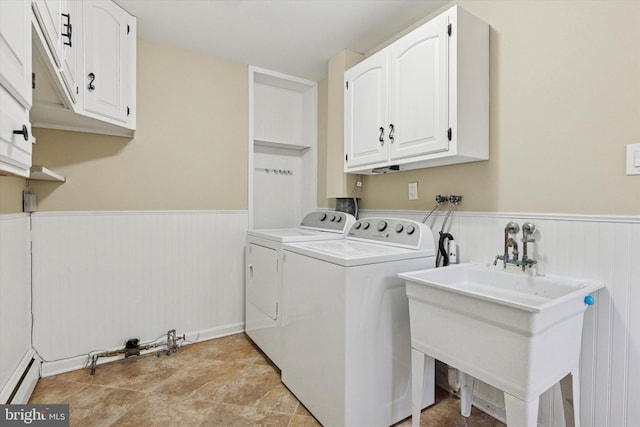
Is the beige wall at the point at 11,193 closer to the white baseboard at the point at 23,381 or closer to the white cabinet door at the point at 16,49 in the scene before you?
the white baseboard at the point at 23,381

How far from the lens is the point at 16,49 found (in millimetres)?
819

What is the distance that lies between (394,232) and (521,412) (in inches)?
38.8

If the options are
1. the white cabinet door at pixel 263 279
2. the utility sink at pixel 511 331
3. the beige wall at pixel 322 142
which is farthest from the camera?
the beige wall at pixel 322 142

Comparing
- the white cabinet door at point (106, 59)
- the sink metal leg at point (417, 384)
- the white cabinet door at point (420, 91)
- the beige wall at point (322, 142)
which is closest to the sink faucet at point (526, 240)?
the white cabinet door at point (420, 91)

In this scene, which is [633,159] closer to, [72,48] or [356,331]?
[356,331]

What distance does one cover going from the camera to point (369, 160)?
204cm

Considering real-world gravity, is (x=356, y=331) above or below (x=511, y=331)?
below

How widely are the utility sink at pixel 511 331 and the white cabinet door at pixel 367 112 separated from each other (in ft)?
3.04

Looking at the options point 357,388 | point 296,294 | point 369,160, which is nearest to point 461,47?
point 369,160

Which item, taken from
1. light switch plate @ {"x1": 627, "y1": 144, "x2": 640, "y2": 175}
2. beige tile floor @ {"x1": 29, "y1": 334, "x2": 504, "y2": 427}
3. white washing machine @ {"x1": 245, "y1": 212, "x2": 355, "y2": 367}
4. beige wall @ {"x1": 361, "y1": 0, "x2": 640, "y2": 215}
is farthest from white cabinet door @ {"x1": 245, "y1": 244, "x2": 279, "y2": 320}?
light switch plate @ {"x1": 627, "y1": 144, "x2": 640, "y2": 175}

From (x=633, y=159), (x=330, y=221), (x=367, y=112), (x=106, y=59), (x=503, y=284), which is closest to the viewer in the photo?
(x=633, y=159)

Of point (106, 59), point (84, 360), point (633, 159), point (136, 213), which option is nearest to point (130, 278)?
point (136, 213)

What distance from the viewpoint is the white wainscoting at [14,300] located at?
1.55 m

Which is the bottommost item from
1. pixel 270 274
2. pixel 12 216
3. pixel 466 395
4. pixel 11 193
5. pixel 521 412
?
pixel 466 395
